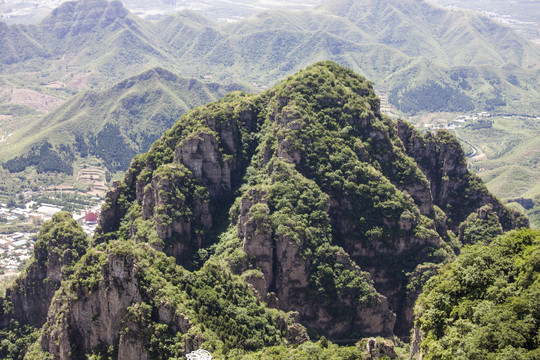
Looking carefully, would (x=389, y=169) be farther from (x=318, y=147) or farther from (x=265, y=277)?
(x=265, y=277)

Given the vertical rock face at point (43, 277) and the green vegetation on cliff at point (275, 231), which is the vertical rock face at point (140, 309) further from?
Result: the vertical rock face at point (43, 277)

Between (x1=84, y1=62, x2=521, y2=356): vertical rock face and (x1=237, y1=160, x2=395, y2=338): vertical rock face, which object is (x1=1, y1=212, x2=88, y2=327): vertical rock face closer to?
(x1=84, y1=62, x2=521, y2=356): vertical rock face

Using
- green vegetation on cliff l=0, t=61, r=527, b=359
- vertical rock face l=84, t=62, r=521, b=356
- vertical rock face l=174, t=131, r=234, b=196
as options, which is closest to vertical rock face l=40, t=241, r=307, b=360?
green vegetation on cliff l=0, t=61, r=527, b=359

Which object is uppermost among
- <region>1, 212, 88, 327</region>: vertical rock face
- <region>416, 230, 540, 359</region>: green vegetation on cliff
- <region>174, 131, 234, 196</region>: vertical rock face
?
<region>174, 131, 234, 196</region>: vertical rock face

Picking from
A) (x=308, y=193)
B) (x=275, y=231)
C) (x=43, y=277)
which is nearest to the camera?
(x=275, y=231)

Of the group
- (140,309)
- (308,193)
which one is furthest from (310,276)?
(140,309)

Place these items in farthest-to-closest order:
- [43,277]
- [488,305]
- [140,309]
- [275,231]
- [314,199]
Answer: [43,277], [314,199], [275,231], [140,309], [488,305]

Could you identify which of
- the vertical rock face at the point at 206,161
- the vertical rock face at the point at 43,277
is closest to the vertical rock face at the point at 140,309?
the vertical rock face at the point at 43,277

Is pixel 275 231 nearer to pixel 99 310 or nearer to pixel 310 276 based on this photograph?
pixel 310 276
